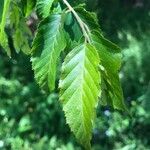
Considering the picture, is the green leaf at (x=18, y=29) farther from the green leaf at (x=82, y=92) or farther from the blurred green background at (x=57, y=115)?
the blurred green background at (x=57, y=115)

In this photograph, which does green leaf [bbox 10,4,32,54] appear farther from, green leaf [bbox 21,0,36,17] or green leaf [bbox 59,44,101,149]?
green leaf [bbox 59,44,101,149]

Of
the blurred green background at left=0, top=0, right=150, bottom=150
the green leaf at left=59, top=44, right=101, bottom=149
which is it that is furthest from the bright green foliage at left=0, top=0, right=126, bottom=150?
the blurred green background at left=0, top=0, right=150, bottom=150

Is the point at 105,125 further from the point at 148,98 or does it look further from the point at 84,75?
the point at 84,75

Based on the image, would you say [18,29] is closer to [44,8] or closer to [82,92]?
[44,8]

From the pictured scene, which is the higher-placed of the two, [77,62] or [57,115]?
[77,62]

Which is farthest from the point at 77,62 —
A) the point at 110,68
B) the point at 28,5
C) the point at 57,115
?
the point at 57,115

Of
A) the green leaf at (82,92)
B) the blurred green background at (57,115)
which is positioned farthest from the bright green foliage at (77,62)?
the blurred green background at (57,115)
